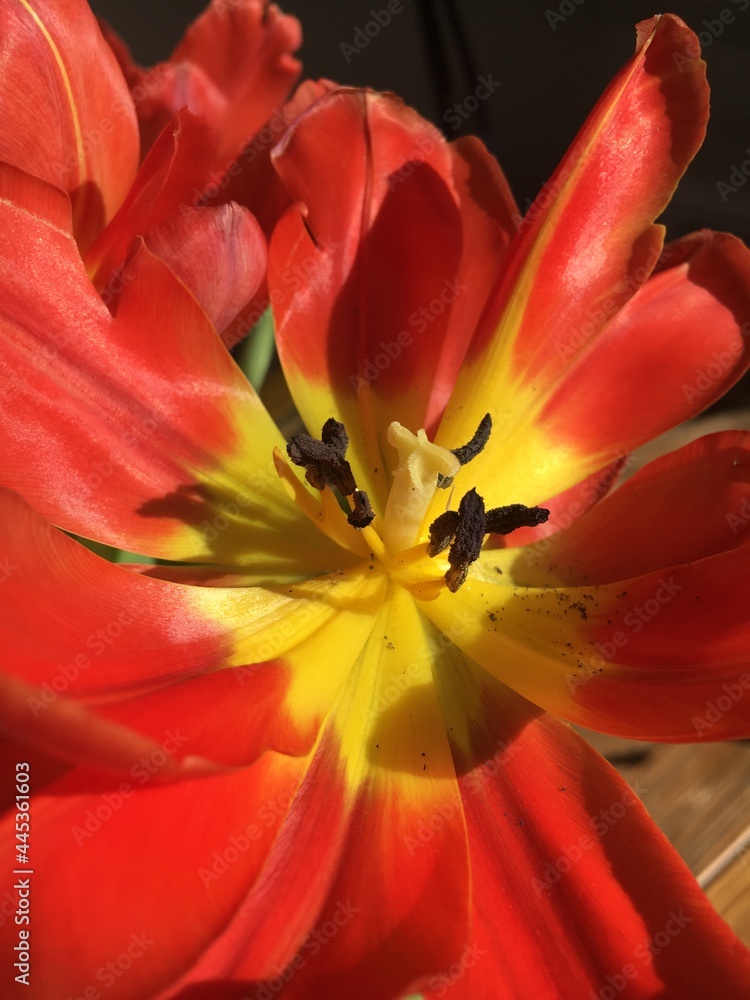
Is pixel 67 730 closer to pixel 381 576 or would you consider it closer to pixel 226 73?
pixel 381 576

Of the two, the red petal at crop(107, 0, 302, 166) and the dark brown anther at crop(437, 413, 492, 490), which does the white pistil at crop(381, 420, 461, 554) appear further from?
the red petal at crop(107, 0, 302, 166)

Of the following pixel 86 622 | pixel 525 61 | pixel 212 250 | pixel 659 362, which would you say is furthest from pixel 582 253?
pixel 525 61

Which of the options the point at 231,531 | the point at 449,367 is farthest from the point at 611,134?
the point at 231,531

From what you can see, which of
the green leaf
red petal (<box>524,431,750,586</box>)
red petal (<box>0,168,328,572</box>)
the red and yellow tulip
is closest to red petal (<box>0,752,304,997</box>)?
the red and yellow tulip

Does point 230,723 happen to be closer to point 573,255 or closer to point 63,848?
point 63,848

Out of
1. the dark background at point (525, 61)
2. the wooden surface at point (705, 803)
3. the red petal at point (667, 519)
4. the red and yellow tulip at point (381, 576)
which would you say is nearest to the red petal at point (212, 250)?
the red and yellow tulip at point (381, 576)

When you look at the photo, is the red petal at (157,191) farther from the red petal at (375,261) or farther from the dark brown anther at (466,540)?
the dark brown anther at (466,540)
